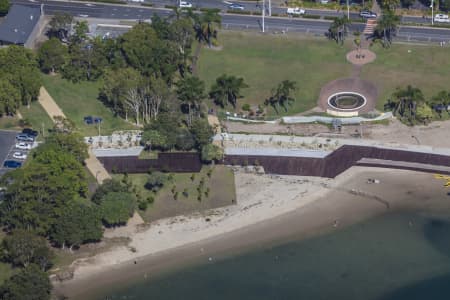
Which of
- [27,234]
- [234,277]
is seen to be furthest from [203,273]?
[27,234]

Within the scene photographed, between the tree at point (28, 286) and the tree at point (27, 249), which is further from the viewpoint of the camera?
the tree at point (27, 249)

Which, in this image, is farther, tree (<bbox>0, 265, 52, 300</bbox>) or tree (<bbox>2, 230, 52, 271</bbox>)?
tree (<bbox>2, 230, 52, 271</bbox>)

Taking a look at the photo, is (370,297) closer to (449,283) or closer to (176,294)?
(449,283)

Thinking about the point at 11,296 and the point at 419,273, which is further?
the point at 419,273
